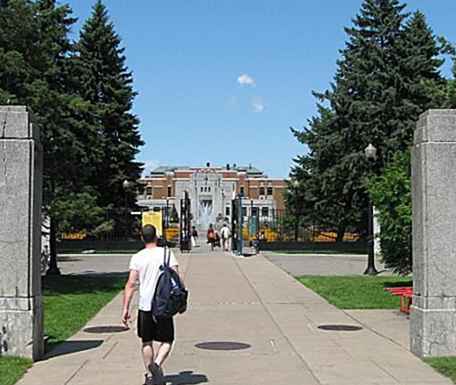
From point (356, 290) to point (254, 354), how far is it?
9.78 metres

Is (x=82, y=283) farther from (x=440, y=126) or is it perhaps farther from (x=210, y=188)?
(x=210, y=188)

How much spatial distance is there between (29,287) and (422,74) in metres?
38.0

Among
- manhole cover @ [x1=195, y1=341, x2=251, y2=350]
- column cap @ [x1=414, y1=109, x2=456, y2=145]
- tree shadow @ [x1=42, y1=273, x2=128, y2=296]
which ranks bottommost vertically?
manhole cover @ [x1=195, y1=341, x2=251, y2=350]

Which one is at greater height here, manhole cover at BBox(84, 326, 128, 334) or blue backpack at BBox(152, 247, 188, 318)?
blue backpack at BBox(152, 247, 188, 318)

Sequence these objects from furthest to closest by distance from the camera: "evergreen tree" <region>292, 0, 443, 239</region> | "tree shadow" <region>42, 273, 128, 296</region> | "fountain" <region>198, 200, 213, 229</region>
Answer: "fountain" <region>198, 200, 213, 229</region> < "evergreen tree" <region>292, 0, 443, 239</region> < "tree shadow" <region>42, 273, 128, 296</region>

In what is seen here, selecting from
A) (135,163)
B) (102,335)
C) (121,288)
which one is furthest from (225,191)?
(102,335)

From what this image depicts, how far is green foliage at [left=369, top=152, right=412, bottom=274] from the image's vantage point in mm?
18656

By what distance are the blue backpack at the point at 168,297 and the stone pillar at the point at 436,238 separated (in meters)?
3.77

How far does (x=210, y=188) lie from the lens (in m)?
118

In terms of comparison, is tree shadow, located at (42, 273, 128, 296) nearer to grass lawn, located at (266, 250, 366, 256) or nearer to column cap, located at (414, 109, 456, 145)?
column cap, located at (414, 109, 456, 145)

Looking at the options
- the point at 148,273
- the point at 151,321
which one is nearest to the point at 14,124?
the point at 148,273

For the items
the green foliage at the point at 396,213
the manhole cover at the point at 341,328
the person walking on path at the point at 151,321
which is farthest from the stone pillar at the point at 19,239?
the green foliage at the point at 396,213

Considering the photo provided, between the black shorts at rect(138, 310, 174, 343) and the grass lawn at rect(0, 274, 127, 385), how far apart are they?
5.45ft

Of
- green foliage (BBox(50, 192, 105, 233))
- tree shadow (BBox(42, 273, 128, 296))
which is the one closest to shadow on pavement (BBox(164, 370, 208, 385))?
tree shadow (BBox(42, 273, 128, 296))
